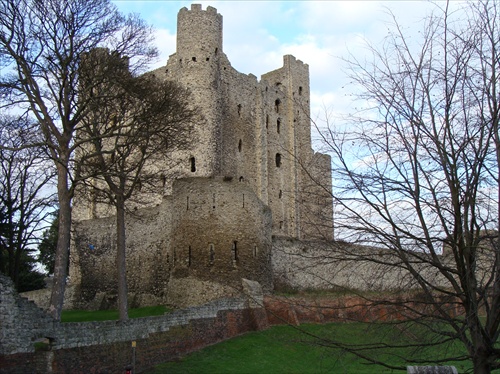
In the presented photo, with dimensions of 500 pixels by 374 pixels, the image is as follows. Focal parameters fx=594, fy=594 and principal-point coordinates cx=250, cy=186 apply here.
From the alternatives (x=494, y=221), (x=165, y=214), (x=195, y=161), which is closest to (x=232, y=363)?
(x=165, y=214)

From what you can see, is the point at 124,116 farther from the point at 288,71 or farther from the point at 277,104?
the point at 288,71

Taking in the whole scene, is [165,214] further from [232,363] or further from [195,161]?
[232,363]

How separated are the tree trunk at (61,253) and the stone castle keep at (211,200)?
13.5ft

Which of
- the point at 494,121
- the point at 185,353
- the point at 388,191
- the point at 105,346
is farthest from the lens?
the point at 185,353

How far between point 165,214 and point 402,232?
22.3 m

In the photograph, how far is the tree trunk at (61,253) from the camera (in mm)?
17578

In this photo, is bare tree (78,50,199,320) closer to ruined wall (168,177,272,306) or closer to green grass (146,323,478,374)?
green grass (146,323,478,374)

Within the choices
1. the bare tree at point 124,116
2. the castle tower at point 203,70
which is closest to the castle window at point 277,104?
the castle tower at point 203,70

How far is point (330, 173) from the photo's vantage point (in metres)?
7.65

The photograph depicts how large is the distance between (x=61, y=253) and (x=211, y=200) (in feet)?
27.9

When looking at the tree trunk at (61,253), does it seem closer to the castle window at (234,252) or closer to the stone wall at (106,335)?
the stone wall at (106,335)

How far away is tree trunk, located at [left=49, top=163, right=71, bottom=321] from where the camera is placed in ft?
57.7

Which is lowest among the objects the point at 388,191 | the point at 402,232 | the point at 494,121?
the point at 402,232

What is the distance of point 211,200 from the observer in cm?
2517
